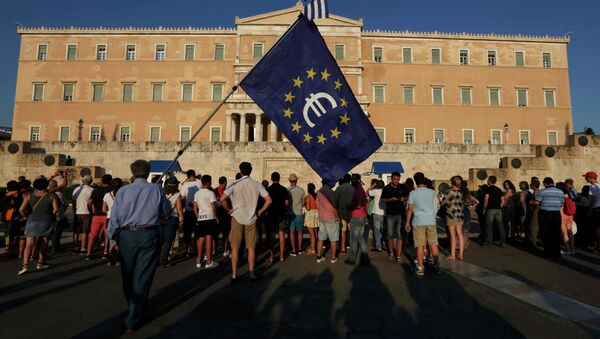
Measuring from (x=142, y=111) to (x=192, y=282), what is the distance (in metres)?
39.4

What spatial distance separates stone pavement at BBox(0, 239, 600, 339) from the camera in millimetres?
3918

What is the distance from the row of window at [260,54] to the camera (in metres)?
41.1

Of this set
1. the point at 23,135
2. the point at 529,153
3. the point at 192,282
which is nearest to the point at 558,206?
the point at 192,282

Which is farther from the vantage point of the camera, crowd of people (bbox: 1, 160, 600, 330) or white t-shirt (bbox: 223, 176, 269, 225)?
crowd of people (bbox: 1, 160, 600, 330)

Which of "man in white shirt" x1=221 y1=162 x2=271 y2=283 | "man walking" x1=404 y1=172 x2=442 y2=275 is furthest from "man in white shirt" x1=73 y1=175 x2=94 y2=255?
"man walking" x1=404 y1=172 x2=442 y2=275

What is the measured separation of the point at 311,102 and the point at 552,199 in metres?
6.02

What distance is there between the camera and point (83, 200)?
8.88m

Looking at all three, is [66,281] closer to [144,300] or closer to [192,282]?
[192,282]

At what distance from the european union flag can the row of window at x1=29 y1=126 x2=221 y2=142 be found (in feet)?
117

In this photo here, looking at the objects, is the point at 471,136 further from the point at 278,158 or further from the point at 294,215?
the point at 294,215

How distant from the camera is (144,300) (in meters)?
4.12

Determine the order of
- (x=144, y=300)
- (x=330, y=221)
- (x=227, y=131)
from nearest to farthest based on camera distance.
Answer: (x=144, y=300) < (x=330, y=221) < (x=227, y=131)

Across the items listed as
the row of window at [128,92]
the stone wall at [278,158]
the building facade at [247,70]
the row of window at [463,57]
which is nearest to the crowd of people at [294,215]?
the stone wall at [278,158]

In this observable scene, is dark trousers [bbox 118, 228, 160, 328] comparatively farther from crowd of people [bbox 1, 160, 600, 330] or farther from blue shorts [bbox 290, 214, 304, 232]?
blue shorts [bbox 290, 214, 304, 232]
